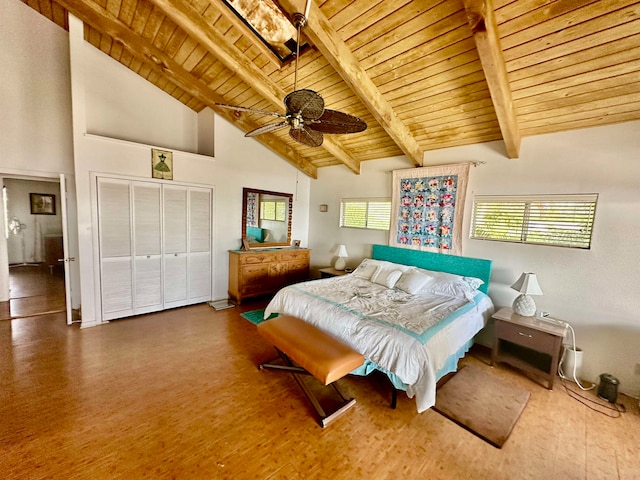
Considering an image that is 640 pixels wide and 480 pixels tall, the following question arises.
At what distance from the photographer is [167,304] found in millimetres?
3982

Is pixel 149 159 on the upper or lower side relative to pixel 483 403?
upper

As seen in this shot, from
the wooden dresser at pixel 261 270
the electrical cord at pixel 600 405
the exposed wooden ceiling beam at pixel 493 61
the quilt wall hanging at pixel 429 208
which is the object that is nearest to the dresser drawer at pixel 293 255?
the wooden dresser at pixel 261 270

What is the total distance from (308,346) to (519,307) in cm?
233

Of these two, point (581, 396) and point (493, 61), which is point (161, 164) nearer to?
point (493, 61)

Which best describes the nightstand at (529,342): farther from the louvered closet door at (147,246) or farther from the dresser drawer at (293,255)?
the louvered closet door at (147,246)

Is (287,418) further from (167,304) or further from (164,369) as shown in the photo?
(167,304)

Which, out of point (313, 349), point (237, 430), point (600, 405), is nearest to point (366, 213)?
point (313, 349)

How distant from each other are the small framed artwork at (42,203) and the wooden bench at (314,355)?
275 inches

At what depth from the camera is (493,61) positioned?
2.00m

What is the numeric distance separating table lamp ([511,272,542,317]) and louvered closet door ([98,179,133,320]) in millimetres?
4926

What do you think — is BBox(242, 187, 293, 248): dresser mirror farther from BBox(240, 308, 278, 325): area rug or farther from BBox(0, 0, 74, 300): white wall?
BBox(0, 0, 74, 300): white wall

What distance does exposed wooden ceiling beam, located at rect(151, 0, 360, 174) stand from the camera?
2.57 meters

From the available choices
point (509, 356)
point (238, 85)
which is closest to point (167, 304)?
point (238, 85)

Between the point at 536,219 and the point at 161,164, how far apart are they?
16.3 ft
